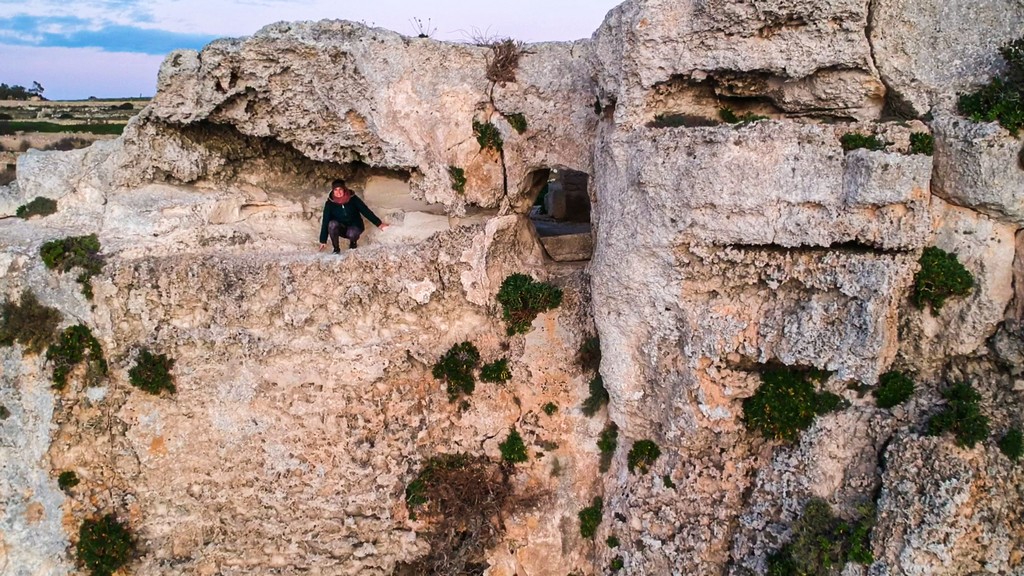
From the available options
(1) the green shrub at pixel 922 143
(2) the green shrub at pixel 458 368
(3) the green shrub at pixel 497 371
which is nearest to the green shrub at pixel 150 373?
(2) the green shrub at pixel 458 368

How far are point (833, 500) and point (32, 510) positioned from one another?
10.9 metres

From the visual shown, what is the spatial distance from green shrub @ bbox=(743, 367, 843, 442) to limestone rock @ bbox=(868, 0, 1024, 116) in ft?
11.3

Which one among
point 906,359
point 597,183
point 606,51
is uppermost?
point 606,51

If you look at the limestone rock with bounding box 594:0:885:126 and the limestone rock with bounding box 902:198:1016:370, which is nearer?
the limestone rock with bounding box 902:198:1016:370

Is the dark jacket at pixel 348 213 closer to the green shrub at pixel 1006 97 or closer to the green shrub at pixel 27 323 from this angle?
the green shrub at pixel 27 323

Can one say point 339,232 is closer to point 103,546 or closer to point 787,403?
point 103,546

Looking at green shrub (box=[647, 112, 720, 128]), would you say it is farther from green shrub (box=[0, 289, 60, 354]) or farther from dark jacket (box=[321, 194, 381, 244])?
green shrub (box=[0, 289, 60, 354])

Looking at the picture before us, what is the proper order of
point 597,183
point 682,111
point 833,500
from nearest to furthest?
point 833,500 → point 682,111 → point 597,183

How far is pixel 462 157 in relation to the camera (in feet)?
33.4

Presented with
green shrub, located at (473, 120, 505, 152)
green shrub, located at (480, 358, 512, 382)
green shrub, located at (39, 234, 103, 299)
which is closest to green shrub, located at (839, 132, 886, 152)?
green shrub, located at (473, 120, 505, 152)

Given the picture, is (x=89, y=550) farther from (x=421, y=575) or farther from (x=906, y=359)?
(x=906, y=359)

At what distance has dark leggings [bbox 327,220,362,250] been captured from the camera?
10.3 meters

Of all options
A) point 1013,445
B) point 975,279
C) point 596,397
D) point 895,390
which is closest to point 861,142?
point 975,279

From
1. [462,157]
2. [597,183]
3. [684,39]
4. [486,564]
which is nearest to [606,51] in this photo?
[684,39]
